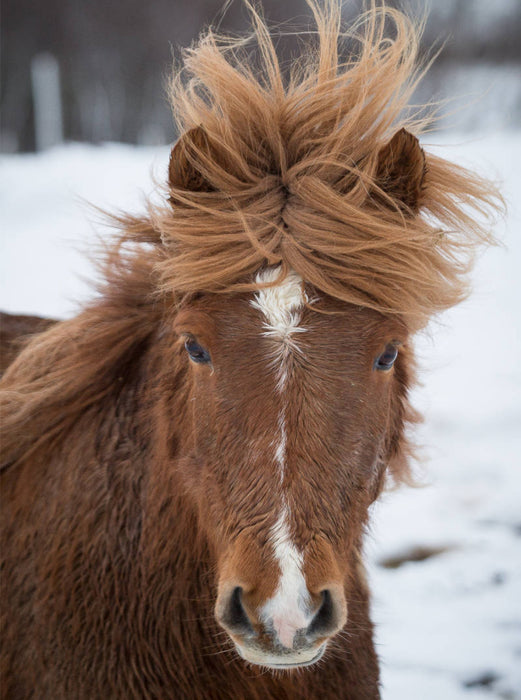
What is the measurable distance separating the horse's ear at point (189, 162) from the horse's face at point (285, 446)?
1.13 ft

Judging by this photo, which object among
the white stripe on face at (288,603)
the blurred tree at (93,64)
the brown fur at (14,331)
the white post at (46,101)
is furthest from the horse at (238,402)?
the white post at (46,101)

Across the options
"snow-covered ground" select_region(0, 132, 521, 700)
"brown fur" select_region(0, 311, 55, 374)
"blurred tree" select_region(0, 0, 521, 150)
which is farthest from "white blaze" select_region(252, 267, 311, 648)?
"blurred tree" select_region(0, 0, 521, 150)

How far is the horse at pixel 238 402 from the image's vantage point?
1.40m

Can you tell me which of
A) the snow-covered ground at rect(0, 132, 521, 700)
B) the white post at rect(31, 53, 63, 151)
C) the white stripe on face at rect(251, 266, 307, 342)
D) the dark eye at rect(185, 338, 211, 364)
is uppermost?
the white stripe on face at rect(251, 266, 307, 342)

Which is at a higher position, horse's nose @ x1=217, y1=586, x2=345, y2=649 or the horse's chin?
horse's nose @ x1=217, y1=586, x2=345, y2=649

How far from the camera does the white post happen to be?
12.3 metres

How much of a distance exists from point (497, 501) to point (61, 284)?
19.4 feet

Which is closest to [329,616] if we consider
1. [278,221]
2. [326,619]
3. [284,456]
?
[326,619]

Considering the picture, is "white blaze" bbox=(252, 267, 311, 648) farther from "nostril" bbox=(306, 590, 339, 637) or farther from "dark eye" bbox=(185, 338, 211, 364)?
"dark eye" bbox=(185, 338, 211, 364)

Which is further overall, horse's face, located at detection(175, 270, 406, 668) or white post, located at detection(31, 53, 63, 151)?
white post, located at detection(31, 53, 63, 151)

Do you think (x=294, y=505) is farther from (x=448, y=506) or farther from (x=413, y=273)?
(x=448, y=506)

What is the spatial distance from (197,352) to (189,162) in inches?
20.8

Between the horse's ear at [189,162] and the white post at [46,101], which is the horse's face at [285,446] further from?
the white post at [46,101]

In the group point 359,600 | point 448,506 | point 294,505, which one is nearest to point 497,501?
point 448,506
